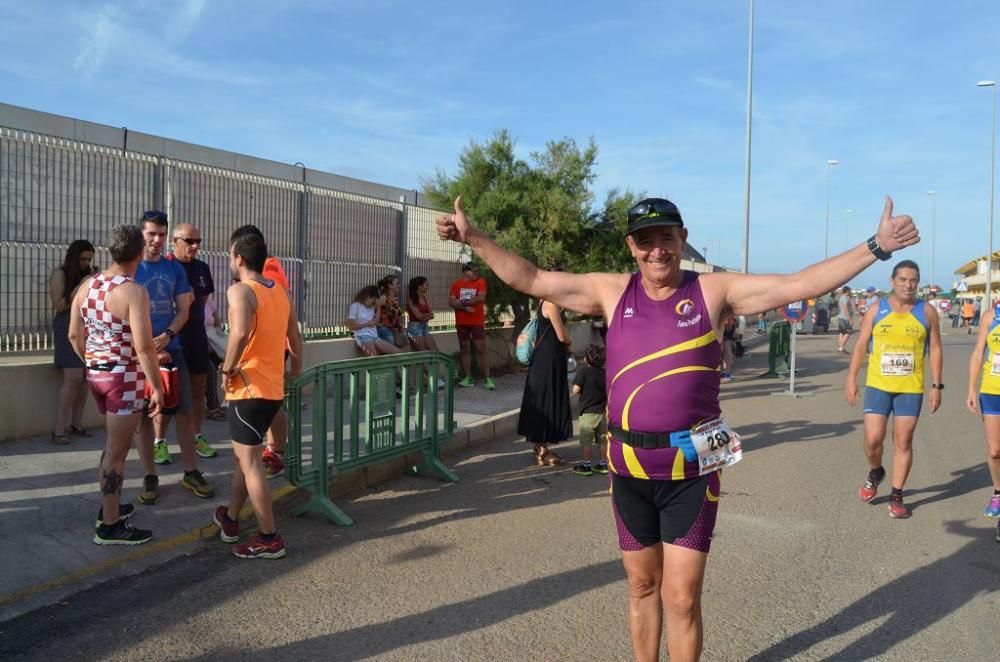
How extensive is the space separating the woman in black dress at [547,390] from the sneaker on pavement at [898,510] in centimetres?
277

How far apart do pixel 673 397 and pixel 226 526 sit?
10.9 ft

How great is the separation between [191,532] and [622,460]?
3325mm

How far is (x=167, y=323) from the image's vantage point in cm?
600

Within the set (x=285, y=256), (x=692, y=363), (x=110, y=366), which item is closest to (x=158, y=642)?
(x=110, y=366)

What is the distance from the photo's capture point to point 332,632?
3967mm

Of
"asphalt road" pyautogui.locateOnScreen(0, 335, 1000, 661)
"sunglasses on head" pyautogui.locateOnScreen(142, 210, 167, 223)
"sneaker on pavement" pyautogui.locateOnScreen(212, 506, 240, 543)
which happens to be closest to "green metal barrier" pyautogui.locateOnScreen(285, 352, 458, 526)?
"asphalt road" pyautogui.locateOnScreen(0, 335, 1000, 661)

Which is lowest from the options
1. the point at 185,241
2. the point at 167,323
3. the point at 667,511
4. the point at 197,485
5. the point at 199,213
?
the point at 197,485

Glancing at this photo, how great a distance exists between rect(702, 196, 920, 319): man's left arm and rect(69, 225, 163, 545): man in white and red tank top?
3.29 metres

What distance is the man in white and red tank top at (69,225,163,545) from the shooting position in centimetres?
479

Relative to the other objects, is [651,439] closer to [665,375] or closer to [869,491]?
[665,375]

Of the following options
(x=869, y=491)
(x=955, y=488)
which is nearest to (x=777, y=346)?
(x=955, y=488)

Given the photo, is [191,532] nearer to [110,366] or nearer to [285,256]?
[110,366]

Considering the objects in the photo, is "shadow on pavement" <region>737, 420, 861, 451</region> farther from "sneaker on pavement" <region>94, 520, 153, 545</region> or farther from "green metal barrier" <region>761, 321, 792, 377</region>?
"sneaker on pavement" <region>94, 520, 153, 545</region>

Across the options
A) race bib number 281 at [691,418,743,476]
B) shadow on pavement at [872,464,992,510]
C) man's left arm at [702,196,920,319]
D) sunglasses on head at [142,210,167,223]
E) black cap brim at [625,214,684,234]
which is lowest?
shadow on pavement at [872,464,992,510]
